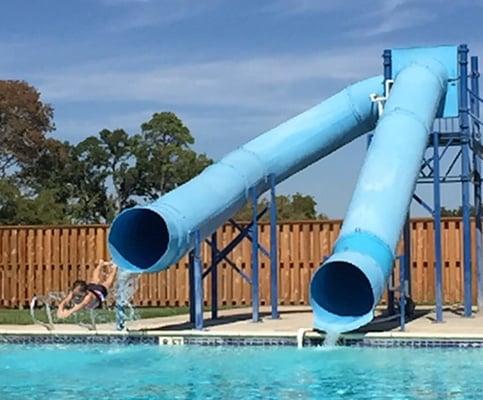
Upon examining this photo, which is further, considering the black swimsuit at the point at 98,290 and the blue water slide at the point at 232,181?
the black swimsuit at the point at 98,290

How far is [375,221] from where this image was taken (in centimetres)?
1259

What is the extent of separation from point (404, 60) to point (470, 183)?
7.36ft

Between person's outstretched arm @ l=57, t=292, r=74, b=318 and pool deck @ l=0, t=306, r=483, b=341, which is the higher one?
person's outstretched arm @ l=57, t=292, r=74, b=318

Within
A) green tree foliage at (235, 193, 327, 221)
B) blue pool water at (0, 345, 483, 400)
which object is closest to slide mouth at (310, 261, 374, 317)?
blue pool water at (0, 345, 483, 400)

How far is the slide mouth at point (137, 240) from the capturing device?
13.5 metres

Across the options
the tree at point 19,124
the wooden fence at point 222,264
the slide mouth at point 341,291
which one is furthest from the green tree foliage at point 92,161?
the slide mouth at point 341,291

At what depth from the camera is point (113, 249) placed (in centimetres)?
1357

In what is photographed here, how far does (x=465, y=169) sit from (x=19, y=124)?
30.1m

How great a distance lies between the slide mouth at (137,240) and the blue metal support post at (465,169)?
4576 mm

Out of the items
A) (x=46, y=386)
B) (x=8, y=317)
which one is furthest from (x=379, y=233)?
(x=8, y=317)

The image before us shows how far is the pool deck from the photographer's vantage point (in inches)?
500

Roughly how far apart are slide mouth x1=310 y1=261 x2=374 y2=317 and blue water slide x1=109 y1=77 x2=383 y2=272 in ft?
6.41

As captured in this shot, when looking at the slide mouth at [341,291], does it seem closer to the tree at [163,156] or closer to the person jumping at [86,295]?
the person jumping at [86,295]

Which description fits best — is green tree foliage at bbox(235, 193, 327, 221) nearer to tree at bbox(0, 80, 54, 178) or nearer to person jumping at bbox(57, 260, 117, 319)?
tree at bbox(0, 80, 54, 178)
